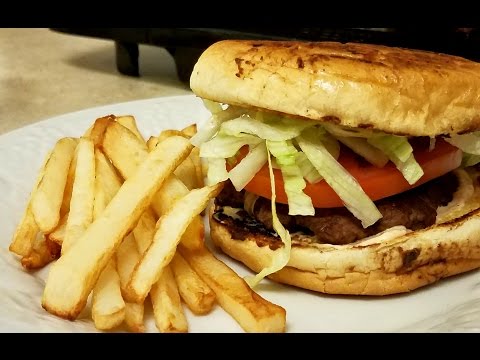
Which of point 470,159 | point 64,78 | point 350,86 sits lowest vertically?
point 64,78

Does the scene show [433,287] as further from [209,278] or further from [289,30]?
[289,30]

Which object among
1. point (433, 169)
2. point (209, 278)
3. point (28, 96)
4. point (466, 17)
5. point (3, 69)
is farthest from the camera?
point (3, 69)

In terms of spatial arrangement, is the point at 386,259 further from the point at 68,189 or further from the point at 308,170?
the point at 68,189

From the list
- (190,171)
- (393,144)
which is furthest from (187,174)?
(393,144)

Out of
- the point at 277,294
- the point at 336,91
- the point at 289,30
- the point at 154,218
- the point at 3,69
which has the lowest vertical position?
the point at 3,69

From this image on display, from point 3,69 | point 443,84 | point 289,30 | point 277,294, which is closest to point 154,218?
point 277,294

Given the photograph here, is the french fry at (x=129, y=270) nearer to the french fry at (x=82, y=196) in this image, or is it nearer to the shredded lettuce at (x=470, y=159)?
the french fry at (x=82, y=196)
